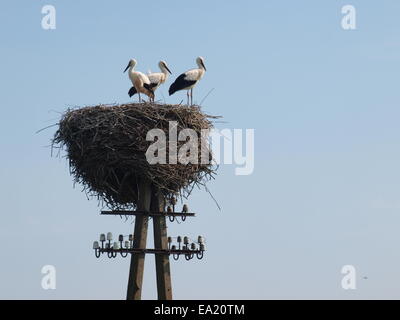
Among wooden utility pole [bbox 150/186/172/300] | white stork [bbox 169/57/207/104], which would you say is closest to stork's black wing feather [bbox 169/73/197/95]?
white stork [bbox 169/57/207/104]

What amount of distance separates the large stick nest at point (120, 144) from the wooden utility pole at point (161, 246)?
50cm

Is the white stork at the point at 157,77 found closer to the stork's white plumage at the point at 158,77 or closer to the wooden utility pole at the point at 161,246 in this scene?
the stork's white plumage at the point at 158,77

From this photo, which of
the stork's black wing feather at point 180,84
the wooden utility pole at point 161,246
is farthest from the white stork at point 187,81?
the wooden utility pole at point 161,246

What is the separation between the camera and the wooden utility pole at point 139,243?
930 inches

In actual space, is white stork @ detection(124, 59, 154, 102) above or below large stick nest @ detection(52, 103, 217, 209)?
above

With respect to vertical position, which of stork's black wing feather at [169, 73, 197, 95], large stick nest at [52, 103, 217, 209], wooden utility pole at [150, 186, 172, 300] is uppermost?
stork's black wing feather at [169, 73, 197, 95]

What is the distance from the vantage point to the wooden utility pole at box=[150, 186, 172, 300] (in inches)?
942

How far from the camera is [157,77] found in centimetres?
2577

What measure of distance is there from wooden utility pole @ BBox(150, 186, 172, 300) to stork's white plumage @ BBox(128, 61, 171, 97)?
260 centimetres

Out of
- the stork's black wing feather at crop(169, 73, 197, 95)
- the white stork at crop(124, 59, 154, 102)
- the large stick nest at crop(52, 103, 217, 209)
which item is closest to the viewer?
the large stick nest at crop(52, 103, 217, 209)

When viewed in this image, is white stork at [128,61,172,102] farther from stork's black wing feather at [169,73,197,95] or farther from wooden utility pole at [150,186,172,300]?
wooden utility pole at [150,186,172,300]
